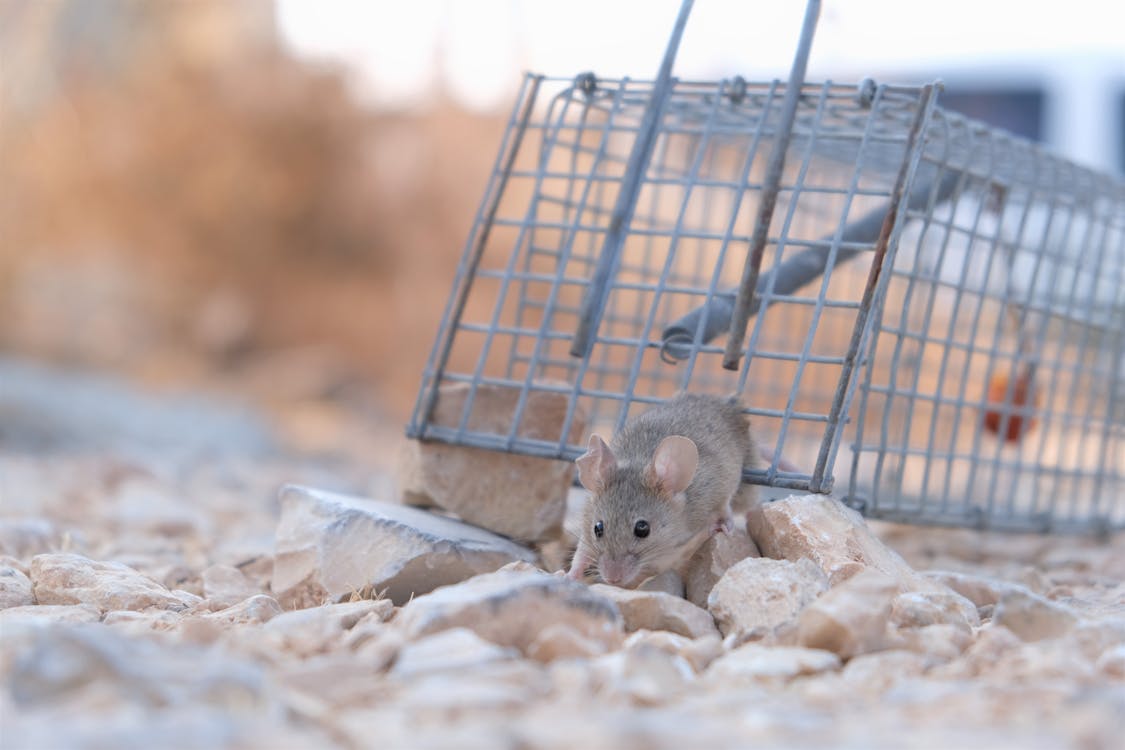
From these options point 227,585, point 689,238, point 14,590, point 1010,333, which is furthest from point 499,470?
point 1010,333

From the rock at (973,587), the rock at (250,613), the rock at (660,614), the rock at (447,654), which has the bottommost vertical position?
the rock at (250,613)

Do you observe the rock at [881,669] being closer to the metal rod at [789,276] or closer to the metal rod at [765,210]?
the metal rod at [765,210]

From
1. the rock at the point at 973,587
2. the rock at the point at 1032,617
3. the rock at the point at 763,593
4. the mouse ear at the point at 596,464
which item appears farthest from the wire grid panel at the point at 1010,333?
the rock at the point at 1032,617

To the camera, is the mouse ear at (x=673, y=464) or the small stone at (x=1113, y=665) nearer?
the small stone at (x=1113, y=665)

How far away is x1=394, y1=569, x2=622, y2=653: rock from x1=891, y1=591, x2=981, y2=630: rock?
0.62 metres

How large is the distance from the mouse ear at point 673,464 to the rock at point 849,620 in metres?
0.86

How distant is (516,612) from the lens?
8.53 feet

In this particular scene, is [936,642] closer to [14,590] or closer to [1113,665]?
[1113,665]

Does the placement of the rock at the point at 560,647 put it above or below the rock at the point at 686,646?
below

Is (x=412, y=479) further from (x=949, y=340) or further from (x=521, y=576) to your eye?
(x=949, y=340)

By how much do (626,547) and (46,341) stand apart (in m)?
10.1

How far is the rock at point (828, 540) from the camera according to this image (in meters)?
3.20

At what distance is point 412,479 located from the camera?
4.10 meters

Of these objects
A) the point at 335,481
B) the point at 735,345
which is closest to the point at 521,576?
the point at 735,345
